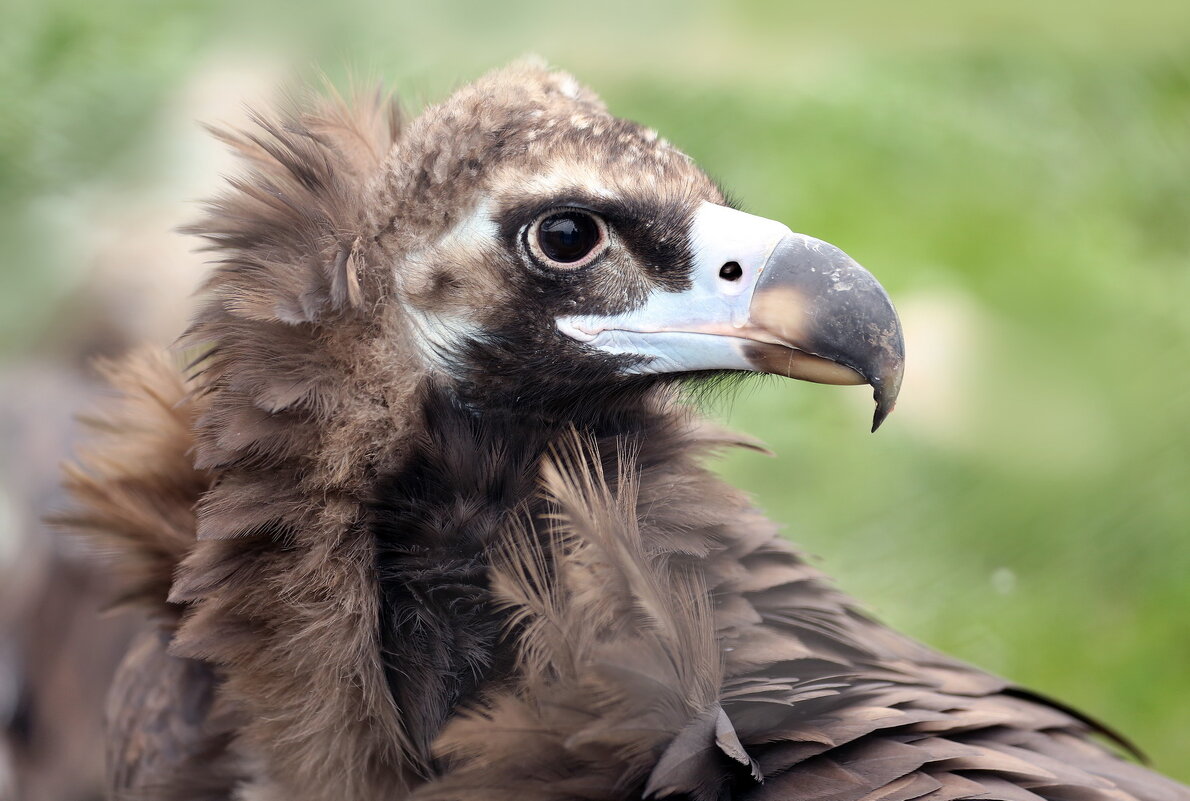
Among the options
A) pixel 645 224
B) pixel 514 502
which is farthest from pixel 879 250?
pixel 514 502

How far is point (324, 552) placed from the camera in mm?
1870

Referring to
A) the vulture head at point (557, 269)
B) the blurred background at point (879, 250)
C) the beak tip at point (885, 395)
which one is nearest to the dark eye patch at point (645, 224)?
the vulture head at point (557, 269)

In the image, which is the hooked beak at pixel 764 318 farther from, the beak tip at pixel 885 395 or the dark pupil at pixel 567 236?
the dark pupil at pixel 567 236

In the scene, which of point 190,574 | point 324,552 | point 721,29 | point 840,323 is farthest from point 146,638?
point 721,29

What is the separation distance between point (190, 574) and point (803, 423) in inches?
140

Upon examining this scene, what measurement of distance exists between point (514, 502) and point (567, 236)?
1.43 feet

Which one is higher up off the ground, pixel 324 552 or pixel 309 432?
pixel 309 432

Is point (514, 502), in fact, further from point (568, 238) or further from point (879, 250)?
point (879, 250)

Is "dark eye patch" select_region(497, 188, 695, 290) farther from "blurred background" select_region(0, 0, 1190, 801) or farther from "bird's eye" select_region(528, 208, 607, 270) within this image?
"blurred background" select_region(0, 0, 1190, 801)

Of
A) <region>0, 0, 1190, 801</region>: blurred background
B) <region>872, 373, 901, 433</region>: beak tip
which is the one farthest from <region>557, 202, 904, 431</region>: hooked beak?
<region>0, 0, 1190, 801</region>: blurred background

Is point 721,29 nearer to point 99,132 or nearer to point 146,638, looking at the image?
point 99,132

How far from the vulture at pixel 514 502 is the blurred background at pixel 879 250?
564 mm

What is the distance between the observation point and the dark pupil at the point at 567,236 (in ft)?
6.60

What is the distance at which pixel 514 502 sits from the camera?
6.40 feet
